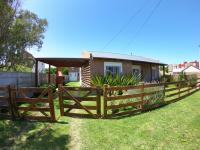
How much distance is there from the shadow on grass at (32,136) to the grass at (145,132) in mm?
673

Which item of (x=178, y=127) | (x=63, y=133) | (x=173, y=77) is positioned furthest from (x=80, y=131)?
(x=173, y=77)

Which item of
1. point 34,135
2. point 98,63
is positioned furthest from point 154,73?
point 34,135

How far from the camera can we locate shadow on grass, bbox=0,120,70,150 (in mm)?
4790

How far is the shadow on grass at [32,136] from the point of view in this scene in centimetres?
Result: 479

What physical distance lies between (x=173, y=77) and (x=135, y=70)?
7.02 metres

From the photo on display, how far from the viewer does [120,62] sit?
17.2 metres

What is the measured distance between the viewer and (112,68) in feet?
54.2

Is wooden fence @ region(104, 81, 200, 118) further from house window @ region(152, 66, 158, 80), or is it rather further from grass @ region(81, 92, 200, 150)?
house window @ region(152, 66, 158, 80)

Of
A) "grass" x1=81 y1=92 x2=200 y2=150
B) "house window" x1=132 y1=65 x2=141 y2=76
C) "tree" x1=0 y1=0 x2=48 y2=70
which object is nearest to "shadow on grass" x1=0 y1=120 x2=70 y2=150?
"grass" x1=81 y1=92 x2=200 y2=150

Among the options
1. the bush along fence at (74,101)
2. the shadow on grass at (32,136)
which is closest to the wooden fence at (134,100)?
the bush along fence at (74,101)

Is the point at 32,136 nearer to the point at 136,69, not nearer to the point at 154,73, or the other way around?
the point at 136,69

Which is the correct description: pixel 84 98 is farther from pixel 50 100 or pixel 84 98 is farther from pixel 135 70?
pixel 135 70

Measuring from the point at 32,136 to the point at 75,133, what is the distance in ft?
4.08

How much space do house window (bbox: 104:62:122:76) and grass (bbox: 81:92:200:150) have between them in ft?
28.3
